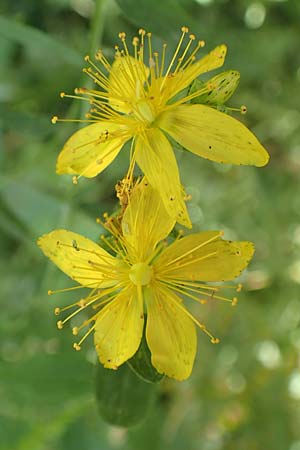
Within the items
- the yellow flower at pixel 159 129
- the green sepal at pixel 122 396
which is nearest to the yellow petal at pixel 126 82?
the yellow flower at pixel 159 129

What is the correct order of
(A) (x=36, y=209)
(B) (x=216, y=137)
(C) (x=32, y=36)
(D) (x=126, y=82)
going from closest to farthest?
(B) (x=216, y=137) < (D) (x=126, y=82) < (C) (x=32, y=36) < (A) (x=36, y=209)

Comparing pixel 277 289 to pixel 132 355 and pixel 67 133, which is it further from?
pixel 132 355

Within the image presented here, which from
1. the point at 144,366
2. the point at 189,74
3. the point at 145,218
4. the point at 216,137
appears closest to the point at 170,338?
the point at 144,366

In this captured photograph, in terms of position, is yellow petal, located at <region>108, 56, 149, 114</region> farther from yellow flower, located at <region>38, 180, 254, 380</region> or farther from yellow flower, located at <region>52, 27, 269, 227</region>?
yellow flower, located at <region>38, 180, 254, 380</region>

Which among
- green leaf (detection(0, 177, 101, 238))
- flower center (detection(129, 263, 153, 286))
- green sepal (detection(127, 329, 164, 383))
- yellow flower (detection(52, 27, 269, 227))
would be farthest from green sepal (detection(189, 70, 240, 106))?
green leaf (detection(0, 177, 101, 238))

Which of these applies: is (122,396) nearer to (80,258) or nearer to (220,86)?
(80,258)

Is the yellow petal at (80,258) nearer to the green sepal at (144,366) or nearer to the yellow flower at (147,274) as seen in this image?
the yellow flower at (147,274)
